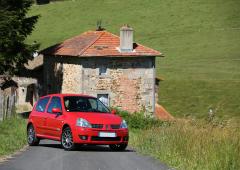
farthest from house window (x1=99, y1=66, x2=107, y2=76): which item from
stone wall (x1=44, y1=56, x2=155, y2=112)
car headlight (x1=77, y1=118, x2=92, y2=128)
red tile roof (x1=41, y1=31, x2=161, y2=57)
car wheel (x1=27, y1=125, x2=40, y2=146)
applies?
car headlight (x1=77, y1=118, x2=92, y2=128)

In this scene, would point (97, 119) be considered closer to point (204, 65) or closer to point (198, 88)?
point (198, 88)

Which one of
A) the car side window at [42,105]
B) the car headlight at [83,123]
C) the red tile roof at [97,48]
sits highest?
the red tile roof at [97,48]

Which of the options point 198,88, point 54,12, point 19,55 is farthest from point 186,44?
point 19,55

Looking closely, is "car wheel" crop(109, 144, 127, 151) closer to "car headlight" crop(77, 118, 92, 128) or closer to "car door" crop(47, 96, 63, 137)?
"car headlight" crop(77, 118, 92, 128)

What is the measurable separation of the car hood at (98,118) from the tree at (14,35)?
28.9 metres

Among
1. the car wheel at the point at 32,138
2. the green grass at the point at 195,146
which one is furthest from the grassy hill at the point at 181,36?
the green grass at the point at 195,146

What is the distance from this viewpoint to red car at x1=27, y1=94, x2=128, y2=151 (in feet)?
65.6

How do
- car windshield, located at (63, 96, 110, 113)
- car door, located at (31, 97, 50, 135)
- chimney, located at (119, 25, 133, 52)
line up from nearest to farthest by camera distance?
car windshield, located at (63, 96, 110, 113) < car door, located at (31, 97, 50, 135) < chimney, located at (119, 25, 133, 52)

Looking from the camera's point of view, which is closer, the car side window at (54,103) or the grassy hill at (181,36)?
the car side window at (54,103)

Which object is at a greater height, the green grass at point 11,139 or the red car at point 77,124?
the red car at point 77,124

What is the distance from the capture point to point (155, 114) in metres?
63.9

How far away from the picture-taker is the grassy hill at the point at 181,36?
76381 millimetres

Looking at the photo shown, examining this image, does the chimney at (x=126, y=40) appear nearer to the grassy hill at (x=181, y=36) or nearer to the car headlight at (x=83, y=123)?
the grassy hill at (x=181, y=36)

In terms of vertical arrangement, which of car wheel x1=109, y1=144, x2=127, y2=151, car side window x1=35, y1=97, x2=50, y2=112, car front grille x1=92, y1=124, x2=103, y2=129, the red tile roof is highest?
the red tile roof
